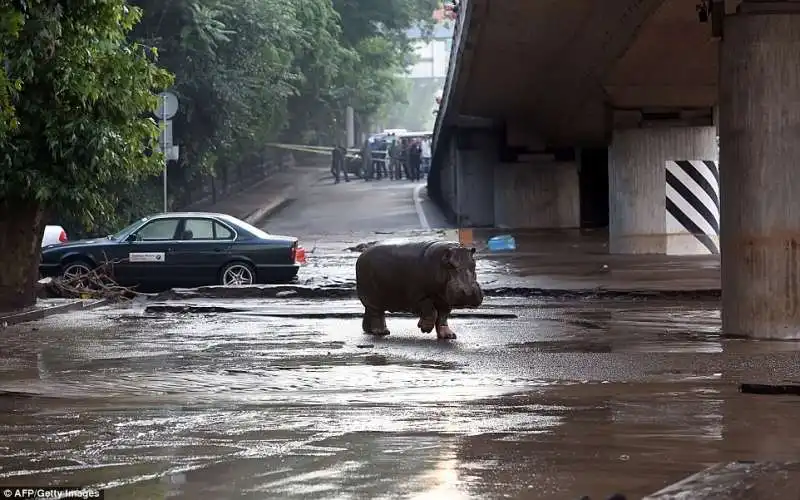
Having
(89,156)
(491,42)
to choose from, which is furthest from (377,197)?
(89,156)

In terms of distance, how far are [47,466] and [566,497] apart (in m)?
2.85

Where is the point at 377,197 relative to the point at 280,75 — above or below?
below

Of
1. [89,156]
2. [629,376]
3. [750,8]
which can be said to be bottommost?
[629,376]

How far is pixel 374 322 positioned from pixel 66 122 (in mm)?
5187

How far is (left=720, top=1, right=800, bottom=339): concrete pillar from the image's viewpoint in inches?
531

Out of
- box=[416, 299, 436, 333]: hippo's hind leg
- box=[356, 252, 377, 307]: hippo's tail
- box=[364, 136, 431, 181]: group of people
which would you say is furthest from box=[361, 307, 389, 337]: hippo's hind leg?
box=[364, 136, 431, 181]: group of people

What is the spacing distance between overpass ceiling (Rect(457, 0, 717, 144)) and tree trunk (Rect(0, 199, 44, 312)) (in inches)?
291

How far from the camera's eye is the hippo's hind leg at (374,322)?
14.6 meters

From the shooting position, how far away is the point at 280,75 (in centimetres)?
3988

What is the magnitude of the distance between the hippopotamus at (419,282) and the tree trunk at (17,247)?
5.63m

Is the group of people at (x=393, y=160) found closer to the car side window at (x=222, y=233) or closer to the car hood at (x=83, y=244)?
the car hood at (x=83, y=244)

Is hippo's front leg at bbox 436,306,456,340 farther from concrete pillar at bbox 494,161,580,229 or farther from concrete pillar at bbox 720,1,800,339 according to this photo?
concrete pillar at bbox 494,161,580,229

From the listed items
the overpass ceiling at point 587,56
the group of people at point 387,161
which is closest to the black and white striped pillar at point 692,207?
the overpass ceiling at point 587,56

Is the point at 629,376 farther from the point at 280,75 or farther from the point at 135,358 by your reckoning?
the point at 280,75
